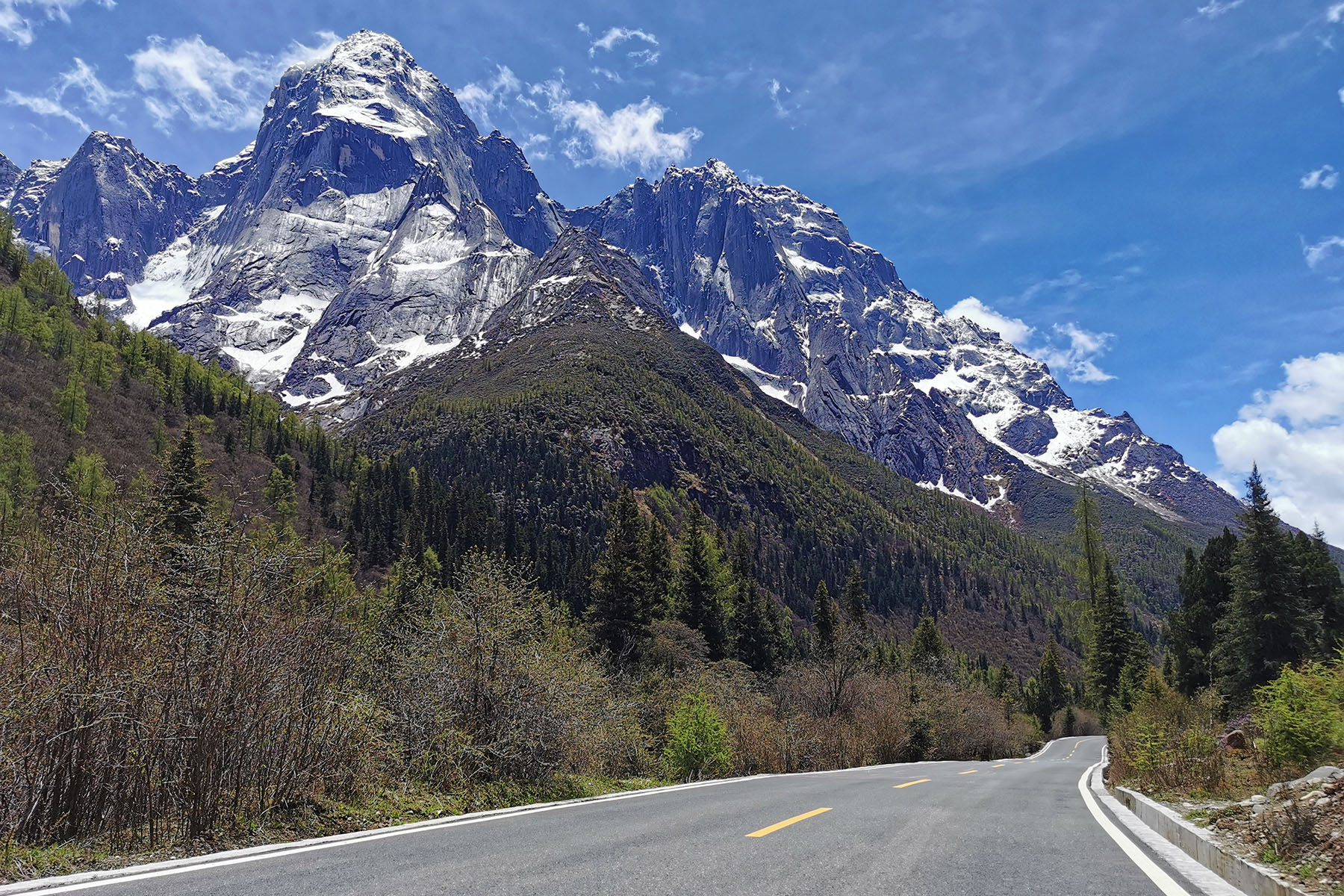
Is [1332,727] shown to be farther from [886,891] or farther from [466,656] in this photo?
[466,656]

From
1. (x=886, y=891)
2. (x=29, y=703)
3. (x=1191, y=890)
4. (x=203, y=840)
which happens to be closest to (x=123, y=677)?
(x=29, y=703)

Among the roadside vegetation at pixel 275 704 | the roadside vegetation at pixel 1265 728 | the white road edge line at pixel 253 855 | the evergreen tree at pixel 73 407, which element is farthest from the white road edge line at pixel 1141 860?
the evergreen tree at pixel 73 407

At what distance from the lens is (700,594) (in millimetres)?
51062

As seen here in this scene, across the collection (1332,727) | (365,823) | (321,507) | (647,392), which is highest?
(647,392)

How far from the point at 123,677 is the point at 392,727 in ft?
16.0

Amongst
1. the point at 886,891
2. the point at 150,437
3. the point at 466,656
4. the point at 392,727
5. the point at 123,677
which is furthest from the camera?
the point at 150,437

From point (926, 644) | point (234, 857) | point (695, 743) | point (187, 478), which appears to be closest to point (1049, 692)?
point (926, 644)

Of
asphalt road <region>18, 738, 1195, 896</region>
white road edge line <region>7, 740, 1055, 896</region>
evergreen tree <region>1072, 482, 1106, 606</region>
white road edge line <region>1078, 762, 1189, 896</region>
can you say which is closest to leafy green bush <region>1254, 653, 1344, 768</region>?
white road edge line <region>1078, 762, 1189, 896</region>

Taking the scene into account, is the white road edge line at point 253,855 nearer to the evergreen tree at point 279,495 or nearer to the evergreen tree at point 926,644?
the evergreen tree at point 926,644

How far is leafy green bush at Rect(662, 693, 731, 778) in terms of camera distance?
1894 centimetres

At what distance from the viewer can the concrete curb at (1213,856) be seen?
16.3 feet

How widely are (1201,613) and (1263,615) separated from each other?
69.9ft

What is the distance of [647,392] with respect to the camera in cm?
19662

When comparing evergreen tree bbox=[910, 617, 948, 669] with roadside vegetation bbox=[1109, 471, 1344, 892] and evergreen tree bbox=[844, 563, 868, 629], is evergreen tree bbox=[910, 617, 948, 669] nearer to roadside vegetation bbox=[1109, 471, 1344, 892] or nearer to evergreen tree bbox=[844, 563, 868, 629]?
evergreen tree bbox=[844, 563, 868, 629]
